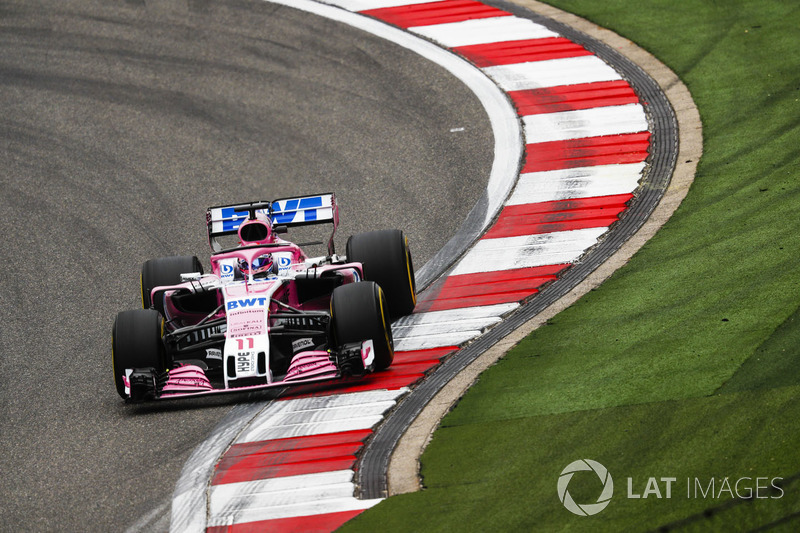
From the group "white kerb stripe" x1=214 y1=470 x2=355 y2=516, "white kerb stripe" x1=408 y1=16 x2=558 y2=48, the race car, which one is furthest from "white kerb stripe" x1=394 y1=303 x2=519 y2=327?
"white kerb stripe" x1=408 y1=16 x2=558 y2=48

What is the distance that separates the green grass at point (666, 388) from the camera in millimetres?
7480

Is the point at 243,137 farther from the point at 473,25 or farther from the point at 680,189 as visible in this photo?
the point at 680,189

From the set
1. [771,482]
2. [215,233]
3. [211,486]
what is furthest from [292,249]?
[771,482]

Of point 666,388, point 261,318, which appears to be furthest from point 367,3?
point 666,388

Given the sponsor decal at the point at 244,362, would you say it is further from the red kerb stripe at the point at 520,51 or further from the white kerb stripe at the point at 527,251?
the red kerb stripe at the point at 520,51

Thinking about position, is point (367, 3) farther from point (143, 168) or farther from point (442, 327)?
point (442, 327)

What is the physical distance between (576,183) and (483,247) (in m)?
1.78

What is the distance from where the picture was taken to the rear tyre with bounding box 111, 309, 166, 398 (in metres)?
10.1

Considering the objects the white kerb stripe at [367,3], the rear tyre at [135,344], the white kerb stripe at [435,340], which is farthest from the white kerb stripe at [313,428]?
the white kerb stripe at [367,3]

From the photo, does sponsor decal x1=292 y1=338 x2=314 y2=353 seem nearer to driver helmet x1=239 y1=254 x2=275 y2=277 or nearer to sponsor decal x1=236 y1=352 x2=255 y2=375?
sponsor decal x1=236 y1=352 x2=255 y2=375

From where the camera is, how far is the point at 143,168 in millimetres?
15859

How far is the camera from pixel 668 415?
834 cm

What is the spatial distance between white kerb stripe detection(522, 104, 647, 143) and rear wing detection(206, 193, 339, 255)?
14.3 feet

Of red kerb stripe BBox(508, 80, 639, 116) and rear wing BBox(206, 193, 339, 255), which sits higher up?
red kerb stripe BBox(508, 80, 639, 116)
